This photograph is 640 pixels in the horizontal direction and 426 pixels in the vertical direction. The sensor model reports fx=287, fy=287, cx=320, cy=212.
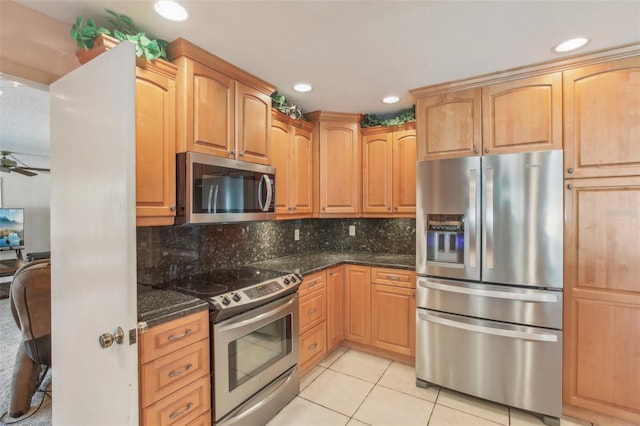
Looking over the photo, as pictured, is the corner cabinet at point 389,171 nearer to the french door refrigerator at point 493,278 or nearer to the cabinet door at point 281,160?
the french door refrigerator at point 493,278

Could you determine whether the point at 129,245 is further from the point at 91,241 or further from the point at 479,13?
the point at 479,13

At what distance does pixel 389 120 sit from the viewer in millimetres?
2979

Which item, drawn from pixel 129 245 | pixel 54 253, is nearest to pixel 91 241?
pixel 129 245

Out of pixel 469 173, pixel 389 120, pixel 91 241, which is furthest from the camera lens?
pixel 389 120

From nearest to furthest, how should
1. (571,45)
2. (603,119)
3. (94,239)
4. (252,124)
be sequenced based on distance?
(94,239)
(571,45)
(603,119)
(252,124)

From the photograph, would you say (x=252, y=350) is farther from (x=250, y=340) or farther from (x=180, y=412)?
(x=180, y=412)

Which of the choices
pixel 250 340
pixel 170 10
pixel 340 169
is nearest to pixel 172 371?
pixel 250 340

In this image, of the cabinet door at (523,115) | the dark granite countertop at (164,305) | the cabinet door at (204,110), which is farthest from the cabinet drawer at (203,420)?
the cabinet door at (523,115)

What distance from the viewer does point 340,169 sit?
304 cm

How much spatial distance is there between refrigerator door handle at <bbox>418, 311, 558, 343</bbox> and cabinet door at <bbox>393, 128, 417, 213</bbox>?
1.01 m

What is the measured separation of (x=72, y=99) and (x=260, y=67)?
1.11 m

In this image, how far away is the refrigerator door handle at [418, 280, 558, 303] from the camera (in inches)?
75.8

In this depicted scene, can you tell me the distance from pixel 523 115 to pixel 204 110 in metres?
2.19

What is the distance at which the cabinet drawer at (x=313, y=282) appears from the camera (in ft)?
7.75
